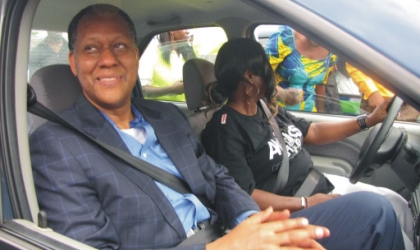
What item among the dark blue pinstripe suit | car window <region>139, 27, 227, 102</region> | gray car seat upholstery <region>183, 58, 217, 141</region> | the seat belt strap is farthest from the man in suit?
car window <region>139, 27, 227, 102</region>

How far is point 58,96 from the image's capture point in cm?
201

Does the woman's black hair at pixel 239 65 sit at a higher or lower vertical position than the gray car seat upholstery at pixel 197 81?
higher

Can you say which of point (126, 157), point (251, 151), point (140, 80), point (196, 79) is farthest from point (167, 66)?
point (126, 157)

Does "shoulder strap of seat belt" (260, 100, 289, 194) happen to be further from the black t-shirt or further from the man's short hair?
the man's short hair

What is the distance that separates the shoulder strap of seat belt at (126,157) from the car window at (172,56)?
4.53 ft

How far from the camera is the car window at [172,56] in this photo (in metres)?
3.15

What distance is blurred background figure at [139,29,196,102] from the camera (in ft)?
10.8

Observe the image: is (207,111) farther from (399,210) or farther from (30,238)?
(30,238)

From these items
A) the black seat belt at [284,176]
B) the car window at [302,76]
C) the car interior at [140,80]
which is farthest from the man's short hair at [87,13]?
the car window at [302,76]

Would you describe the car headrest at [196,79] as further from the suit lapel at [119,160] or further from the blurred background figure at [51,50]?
the suit lapel at [119,160]

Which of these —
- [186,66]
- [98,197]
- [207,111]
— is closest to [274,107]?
[207,111]

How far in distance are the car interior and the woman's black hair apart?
19 centimetres

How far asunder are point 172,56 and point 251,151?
1.40m

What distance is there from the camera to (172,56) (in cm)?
347
